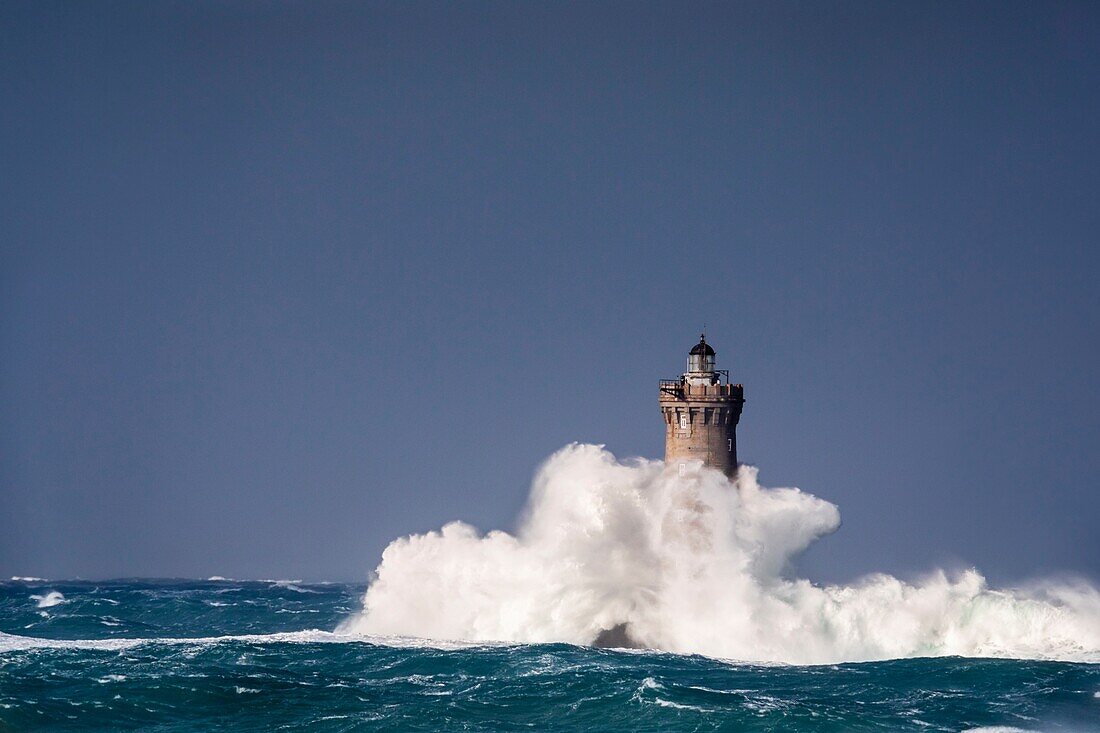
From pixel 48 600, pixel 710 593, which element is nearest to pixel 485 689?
pixel 710 593

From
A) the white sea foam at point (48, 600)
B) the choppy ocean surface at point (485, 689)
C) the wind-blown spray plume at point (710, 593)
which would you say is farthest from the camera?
the white sea foam at point (48, 600)

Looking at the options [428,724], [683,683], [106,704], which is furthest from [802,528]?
[106,704]

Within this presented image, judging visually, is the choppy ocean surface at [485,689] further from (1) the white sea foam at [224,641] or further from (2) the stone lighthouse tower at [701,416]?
(2) the stone lighthouse tower at [701,416]

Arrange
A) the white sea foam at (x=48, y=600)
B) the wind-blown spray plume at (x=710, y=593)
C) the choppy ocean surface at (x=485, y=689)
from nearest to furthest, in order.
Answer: the choppy ocean surface at (x=485, y=689)
the wind-blown spray plume at (x=710, y=593)
the white sea foam at (x=48, y=600)

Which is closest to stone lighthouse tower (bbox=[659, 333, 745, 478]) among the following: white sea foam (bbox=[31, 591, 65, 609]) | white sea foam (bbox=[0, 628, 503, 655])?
white sea foam (bbox=[0, 628, 503, 655])

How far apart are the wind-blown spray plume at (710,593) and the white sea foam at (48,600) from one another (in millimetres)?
31253

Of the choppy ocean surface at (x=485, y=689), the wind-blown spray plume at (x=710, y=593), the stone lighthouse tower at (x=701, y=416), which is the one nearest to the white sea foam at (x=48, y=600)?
the choppy ocean surface at (x=485, y=689)

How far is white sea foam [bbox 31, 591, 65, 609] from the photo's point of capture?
83938 mm

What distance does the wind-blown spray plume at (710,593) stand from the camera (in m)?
55.3

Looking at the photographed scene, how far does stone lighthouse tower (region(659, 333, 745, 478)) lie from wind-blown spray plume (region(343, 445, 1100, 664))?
1.76ft

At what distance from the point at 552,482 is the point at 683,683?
14.6 metres

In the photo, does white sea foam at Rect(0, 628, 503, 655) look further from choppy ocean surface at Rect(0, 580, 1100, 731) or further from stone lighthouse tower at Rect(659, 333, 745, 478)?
stone lighthouse tower at Rect(659, 333, 745, 478)

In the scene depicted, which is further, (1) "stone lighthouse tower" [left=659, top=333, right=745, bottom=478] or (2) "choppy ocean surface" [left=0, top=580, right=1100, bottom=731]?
(1) "stone lighthouse tower" [left=659, top=333, right=745, bottom=478]

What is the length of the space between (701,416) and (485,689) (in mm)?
13648
